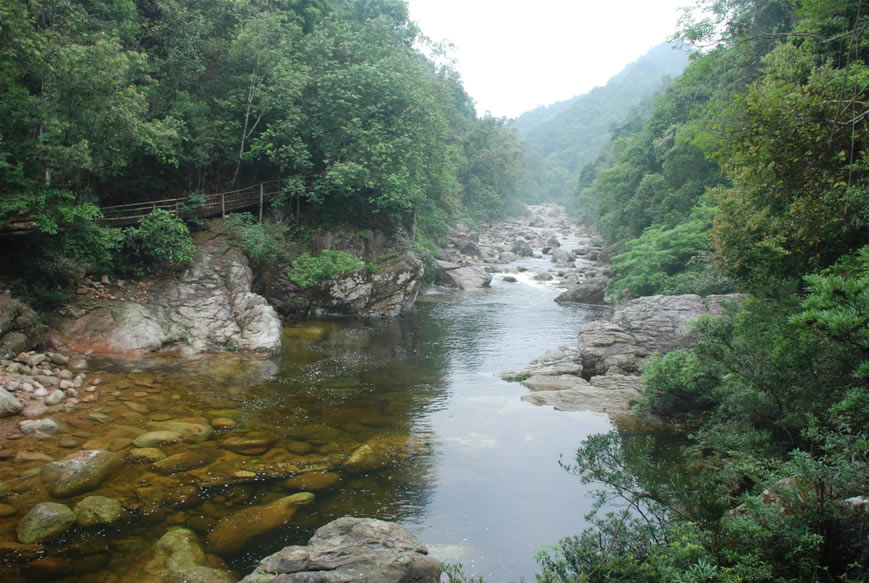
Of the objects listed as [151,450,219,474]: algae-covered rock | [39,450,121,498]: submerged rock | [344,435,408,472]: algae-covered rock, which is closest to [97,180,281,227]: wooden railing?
[39,450,121,498]: submerged rock

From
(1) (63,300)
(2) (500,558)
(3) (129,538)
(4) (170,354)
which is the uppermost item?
(1) (63,300)

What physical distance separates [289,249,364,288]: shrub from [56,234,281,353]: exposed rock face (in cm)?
230

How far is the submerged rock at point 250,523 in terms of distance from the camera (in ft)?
21.4

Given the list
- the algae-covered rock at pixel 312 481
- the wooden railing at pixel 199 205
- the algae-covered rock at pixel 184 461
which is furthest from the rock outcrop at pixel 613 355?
the wooden railing at pixel 199 205

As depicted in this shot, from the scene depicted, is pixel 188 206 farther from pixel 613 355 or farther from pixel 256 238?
pixel 613 355

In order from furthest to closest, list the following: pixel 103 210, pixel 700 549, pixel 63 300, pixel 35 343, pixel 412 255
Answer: pixel 412 255 < pixel 103 210 < pixel 63 300 < pixel 35 343 < pixel 700 549

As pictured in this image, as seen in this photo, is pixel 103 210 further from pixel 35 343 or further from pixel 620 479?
pixel 620 479

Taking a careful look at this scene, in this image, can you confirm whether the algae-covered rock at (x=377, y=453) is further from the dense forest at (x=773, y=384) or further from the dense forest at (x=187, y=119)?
the dense forest at (x=187, y=119)

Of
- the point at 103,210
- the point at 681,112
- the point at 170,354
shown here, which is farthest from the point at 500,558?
the point at 681,112

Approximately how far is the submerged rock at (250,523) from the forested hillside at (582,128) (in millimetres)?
88746

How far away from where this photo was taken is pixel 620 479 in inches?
225

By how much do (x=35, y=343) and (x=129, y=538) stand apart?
7649 millimetres

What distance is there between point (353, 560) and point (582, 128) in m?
146

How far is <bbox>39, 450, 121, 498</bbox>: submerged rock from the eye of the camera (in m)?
7.21
